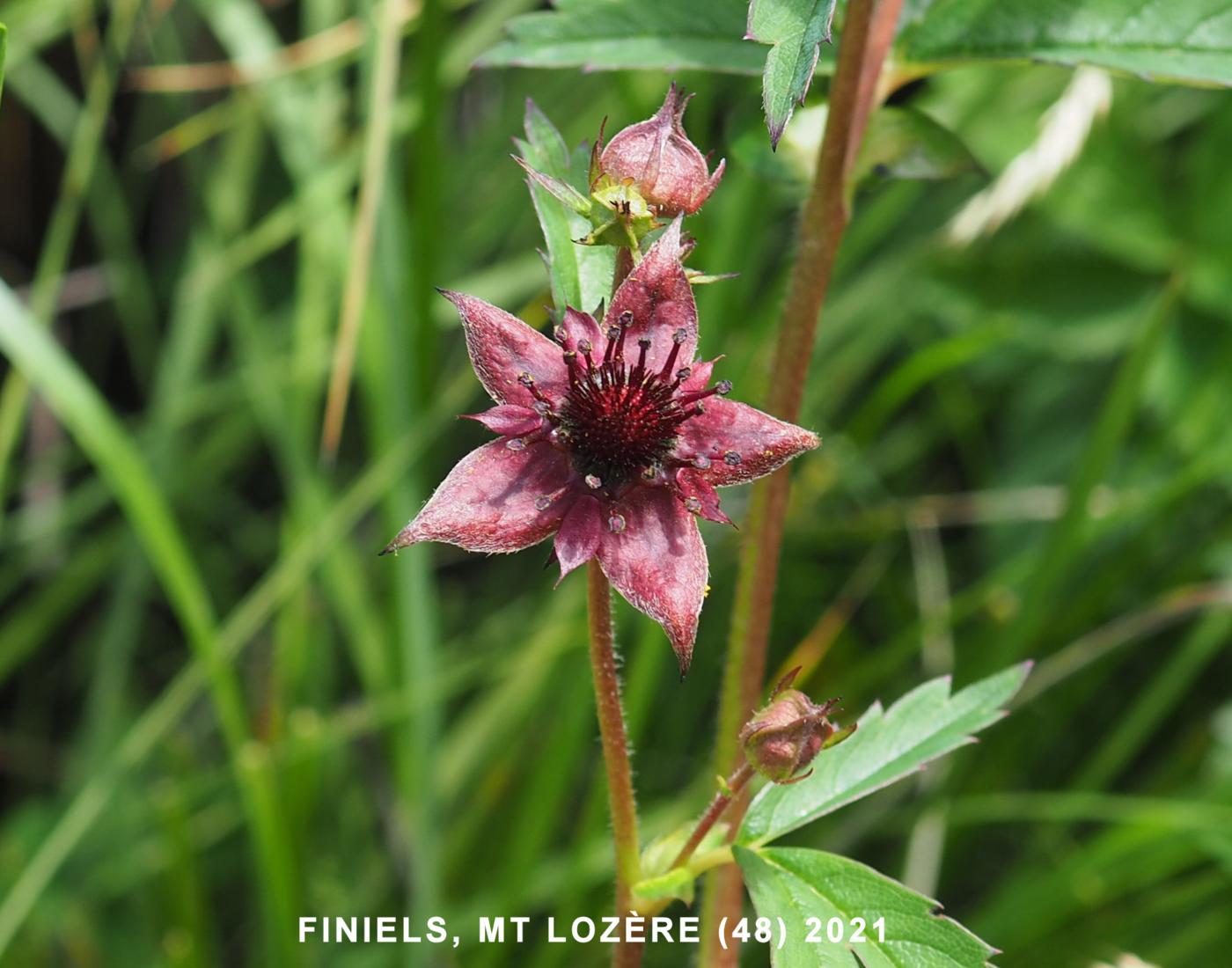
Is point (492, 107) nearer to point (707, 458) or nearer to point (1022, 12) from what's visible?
point (1022, 12)

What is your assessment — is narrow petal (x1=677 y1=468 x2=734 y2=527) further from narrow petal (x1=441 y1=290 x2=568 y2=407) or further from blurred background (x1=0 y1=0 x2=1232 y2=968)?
blurred background (x1=0 y1=0 x2=1232 y2=968)

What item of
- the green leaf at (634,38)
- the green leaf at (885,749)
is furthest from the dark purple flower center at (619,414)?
the green leaf at (634,38)

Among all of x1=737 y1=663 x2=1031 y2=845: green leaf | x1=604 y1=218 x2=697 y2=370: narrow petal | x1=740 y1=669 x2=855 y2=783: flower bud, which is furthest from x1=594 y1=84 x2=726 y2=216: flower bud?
x1=737 y1=663 x2=1031 y2=845: green leaf

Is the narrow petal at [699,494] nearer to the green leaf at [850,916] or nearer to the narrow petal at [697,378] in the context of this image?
the narrow petal at [697,378]

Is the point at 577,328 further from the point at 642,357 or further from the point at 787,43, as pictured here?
the point at 787,43

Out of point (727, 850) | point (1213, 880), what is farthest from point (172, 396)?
point (1213, 880)

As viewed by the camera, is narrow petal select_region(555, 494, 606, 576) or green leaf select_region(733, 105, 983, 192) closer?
narrow petal select_region(555, 494, 606, 576)
